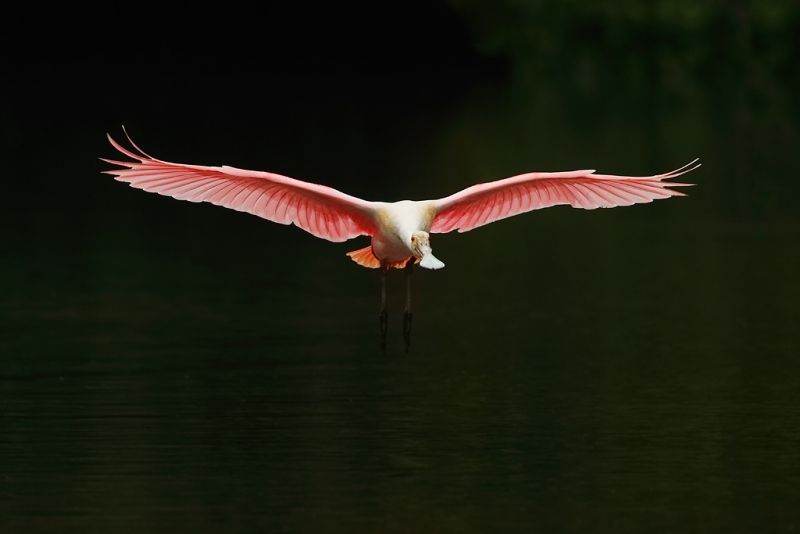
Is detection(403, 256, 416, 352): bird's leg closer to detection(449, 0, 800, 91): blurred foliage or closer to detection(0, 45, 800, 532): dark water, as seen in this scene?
detection(0, 45, 800, 532): dark water

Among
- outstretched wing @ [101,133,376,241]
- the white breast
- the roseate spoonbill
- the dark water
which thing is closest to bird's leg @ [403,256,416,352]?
the roseate spoonbill

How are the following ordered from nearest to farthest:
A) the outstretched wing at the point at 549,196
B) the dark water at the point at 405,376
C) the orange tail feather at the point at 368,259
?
the dark water at the point at 405,376 → the orange tail feather at the point at 368,259 → the outstretched wing at the point at 549,196

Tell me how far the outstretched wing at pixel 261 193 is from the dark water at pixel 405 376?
1.72 metres

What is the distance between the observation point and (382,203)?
1445cm

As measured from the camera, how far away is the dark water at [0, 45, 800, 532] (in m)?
14.0

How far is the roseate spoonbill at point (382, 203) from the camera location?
14.5 meters

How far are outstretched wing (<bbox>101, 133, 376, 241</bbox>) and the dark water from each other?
172 cm

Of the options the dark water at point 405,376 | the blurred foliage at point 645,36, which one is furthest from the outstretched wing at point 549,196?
the blurred foliage at point 645,36

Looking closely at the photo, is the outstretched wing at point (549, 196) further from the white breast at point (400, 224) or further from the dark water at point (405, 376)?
the dark water at point (405, 376)

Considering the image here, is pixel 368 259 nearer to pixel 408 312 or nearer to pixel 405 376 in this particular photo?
pixel 408 312

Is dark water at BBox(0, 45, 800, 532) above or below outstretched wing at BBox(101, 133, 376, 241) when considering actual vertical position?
below

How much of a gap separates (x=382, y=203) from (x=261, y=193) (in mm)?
1351

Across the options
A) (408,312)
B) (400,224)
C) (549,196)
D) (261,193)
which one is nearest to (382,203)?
(400,224)

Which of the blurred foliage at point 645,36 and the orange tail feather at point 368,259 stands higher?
the blurred foliage at point 645,36
